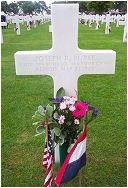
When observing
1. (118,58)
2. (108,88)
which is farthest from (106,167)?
(118,58)

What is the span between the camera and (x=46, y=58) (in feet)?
9.54

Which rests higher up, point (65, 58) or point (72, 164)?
point (65, 58)

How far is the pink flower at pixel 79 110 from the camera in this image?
268 centimetres

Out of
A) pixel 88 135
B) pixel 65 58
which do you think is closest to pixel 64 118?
pixel 65 58

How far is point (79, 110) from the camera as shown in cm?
272

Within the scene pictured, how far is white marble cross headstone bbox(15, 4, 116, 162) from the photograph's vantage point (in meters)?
2.77

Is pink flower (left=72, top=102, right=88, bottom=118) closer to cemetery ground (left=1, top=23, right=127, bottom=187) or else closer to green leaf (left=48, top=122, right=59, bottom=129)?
green leaf (left=48, top=122, right=59, bottom=129)

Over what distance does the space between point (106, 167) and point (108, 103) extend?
1.93 metres

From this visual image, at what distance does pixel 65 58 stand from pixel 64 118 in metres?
0.61

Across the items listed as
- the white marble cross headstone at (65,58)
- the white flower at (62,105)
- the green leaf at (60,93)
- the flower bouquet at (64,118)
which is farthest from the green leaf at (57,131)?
the white marble cross headstone at (65,58)

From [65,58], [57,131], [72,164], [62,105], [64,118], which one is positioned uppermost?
[65,58]

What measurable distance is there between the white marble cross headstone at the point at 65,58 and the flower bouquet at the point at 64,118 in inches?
10.6

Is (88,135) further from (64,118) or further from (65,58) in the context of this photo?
(65,58)

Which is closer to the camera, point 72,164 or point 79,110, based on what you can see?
point 72,164
